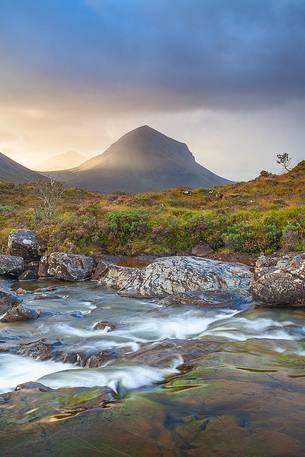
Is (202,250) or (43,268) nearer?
(43,268)

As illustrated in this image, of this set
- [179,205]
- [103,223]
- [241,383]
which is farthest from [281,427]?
[179,205]

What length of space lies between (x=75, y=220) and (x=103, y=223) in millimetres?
1456

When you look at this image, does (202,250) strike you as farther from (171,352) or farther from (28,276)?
(171,352)

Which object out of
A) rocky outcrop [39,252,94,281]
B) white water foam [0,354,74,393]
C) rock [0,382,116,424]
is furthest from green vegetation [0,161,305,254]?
rock [0,382,116,424]

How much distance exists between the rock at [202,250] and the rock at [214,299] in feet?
21.1

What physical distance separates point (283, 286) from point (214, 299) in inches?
77.2

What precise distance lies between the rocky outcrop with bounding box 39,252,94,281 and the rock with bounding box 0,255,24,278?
2.92ft

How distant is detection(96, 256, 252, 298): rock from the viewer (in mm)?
13688

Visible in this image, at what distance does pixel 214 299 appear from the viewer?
1268 cm

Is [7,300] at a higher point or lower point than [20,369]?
higher

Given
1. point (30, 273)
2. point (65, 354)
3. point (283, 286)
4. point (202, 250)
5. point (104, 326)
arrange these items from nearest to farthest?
point (65, 354)
point (104, 326)
point (283, 286)
point (30, 273)
point (202, 250)

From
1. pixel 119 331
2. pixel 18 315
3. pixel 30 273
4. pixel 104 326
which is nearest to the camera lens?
pixel 119 331

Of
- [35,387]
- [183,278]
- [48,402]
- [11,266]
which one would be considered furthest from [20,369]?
[11,266]

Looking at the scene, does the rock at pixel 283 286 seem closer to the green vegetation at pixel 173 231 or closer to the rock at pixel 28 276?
the green vegetation at pixel 173 231
